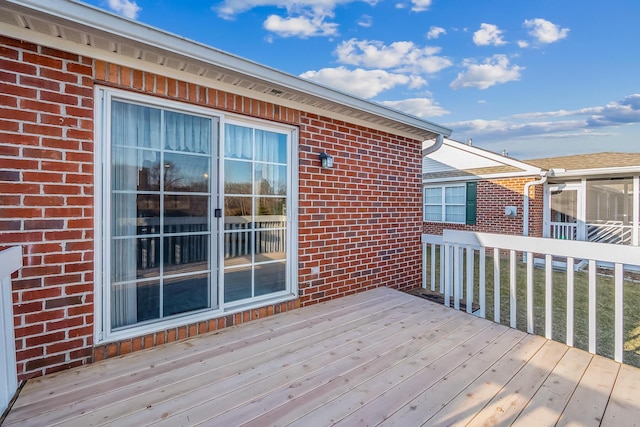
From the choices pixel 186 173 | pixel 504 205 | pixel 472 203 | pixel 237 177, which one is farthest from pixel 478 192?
pixel 186 173

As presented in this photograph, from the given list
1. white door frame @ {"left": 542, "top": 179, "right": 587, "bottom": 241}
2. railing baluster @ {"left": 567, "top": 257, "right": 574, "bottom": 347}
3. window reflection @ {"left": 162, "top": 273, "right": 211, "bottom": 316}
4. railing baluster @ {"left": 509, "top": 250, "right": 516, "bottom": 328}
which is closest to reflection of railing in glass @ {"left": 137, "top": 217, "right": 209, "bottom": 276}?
window reflection @ {"left": 162, "top": 273, "right": 211, "bottom": 316}

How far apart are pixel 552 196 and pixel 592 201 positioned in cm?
106

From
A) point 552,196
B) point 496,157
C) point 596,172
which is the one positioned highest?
point 496,157

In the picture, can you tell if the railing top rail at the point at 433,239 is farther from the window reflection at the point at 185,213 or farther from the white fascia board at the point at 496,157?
the white fascia board at the point at 496,157

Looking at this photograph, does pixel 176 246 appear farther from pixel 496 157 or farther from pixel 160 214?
pixel 496 157

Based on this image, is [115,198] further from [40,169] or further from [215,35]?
[215,35]

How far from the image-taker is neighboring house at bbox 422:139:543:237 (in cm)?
938

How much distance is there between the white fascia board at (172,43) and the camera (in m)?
1.75

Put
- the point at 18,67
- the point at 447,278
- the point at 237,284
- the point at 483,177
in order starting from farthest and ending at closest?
1. the point at 483,177
2. the point at 447,278
3. the point at 237,284
4. the point at 18,67

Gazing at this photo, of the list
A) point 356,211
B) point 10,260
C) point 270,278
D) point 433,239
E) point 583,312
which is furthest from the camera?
point 583,312

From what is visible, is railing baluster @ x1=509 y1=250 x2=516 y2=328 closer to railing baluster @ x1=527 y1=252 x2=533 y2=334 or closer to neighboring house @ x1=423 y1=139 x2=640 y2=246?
railing baluster @ x1=527 y1=252 x2=533 y2=334

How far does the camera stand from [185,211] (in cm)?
268

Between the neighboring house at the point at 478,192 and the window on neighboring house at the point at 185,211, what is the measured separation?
7.84 m

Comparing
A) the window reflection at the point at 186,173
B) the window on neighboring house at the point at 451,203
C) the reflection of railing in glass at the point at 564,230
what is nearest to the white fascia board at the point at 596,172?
the reflection of railing in glass at the point at 564,230
